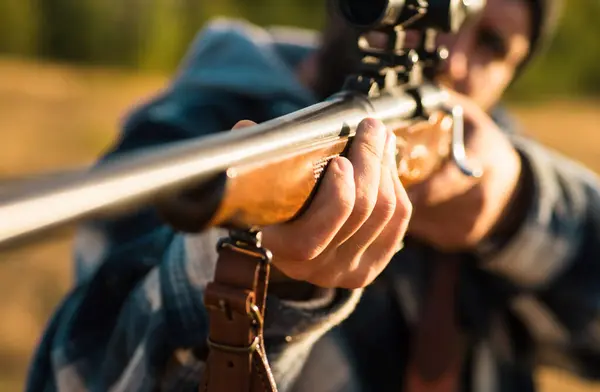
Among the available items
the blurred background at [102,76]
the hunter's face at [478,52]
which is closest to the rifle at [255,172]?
the hunter's face at [478,52]

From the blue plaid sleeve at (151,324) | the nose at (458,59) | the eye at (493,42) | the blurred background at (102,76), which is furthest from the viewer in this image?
the blurred background at (102,76)

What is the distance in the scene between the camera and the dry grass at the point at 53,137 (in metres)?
4.75

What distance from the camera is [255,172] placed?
1.00 metres

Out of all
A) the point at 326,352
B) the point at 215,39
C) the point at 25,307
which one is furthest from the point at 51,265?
the point at 326,352

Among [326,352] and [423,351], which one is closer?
[326,352]

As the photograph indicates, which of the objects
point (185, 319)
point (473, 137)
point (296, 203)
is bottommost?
point (185, 319)

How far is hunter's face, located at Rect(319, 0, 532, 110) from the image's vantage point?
202 cm

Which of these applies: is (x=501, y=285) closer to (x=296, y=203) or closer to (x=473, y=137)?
(x=473, y=137)

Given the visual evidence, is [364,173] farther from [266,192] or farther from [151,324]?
[151,324]

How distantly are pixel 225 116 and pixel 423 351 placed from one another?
679 mm

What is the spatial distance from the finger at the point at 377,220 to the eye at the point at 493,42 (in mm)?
934

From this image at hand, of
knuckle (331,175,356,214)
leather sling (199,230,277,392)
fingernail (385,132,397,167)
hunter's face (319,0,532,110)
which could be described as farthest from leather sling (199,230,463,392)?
hunter's face (319,0,532,110)

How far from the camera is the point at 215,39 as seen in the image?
2293 mm

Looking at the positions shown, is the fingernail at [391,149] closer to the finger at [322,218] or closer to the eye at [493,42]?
the finger at [322,218]
